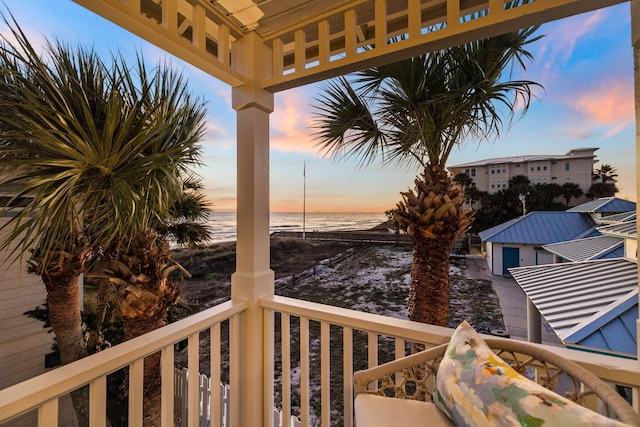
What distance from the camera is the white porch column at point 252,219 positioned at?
153 cm

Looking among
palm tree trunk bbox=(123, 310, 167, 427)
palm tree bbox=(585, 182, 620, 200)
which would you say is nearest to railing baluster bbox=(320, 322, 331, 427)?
palm tree trunk bbox=(123, 310, 167, 427)

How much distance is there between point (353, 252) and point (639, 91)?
4438 mm

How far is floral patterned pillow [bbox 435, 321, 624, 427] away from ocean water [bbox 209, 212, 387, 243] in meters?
2.74

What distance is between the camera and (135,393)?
1.04 m

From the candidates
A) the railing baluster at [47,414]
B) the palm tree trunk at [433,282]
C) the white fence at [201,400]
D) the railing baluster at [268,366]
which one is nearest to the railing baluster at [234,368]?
the railing baluster at [268,366]

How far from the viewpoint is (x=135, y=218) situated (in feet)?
5.76

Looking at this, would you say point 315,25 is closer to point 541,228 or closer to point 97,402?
point 97,402

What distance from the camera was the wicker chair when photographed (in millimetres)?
753

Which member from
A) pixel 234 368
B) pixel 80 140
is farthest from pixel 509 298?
pixel 80 140

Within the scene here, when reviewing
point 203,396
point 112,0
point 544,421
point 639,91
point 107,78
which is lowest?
point 203,396

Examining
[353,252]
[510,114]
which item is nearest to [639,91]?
[510,114]

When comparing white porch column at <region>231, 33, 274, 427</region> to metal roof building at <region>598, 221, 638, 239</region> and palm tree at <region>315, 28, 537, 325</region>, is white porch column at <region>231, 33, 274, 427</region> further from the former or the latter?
metal roof building at <region>598, 221, 638, 239</region>

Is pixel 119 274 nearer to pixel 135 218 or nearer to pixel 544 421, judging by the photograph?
pixel 135 218

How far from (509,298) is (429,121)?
9.14 feet
